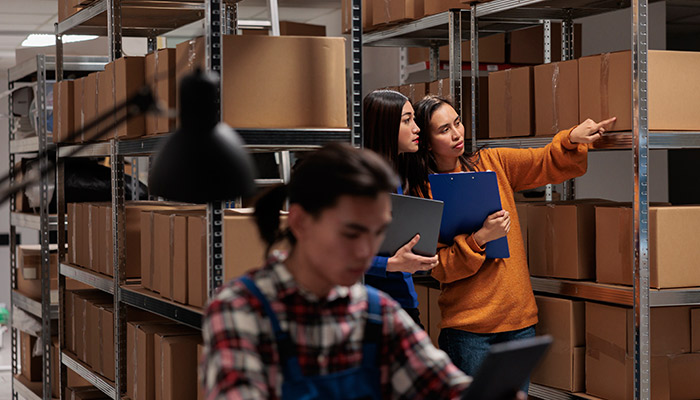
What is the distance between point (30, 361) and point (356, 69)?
3396 mm

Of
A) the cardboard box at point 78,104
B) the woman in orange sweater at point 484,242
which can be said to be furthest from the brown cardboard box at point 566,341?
the cardboard box at point 78,104

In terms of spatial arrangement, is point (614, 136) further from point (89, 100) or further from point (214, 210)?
point (89, 100)

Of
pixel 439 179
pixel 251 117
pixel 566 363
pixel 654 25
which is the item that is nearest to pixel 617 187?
pixel 654 25

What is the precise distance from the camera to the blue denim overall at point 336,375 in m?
1.44

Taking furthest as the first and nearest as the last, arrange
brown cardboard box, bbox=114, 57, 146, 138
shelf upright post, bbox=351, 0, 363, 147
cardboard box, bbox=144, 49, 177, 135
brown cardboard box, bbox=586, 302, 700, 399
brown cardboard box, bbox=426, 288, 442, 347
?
brown cardboard box, bbox=426, 288, 442, 347, brown cardboard box, bbox=114, 57, 146, 138, brown cardboard box, bbox=586, 302, 700, 399, cardboard box, bbox=144, 49, 177, 135, shelf upright post, bbox=351, 0, 363, 147

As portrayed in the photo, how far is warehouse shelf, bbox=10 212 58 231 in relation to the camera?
4672 millimetres

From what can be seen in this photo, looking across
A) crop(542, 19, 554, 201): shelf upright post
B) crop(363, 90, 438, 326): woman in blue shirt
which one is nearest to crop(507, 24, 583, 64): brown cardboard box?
crop(542, 19, 554, 201): shelf upright post

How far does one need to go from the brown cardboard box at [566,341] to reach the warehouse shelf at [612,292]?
5cm

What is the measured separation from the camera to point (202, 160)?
132 centimetres

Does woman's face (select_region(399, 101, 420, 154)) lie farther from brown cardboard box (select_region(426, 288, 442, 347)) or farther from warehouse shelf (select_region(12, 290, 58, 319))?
warehouse shelf (select_region(12, 290, 58, 319))

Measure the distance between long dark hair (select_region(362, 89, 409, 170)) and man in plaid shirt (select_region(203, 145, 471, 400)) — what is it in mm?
1465

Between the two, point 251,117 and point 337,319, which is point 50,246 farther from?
point 337,319

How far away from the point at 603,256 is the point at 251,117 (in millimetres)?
1385

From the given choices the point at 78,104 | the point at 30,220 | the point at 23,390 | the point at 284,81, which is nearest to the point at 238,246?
the point at 284,81
